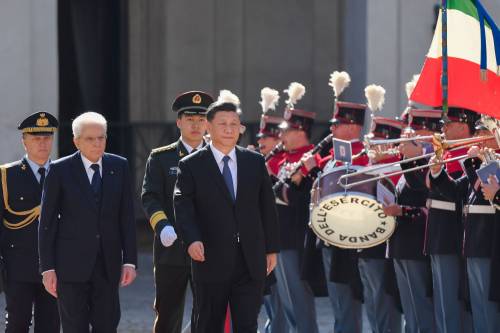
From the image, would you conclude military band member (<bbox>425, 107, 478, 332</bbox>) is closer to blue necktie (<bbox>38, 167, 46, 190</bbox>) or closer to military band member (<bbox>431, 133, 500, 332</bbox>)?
military band member (<bbox>431, 133, 500, 332</bbox>)

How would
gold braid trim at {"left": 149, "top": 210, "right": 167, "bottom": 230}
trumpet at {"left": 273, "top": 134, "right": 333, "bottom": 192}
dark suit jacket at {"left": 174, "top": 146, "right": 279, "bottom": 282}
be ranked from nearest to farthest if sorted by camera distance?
dark suit jacket at {"left": 174, "top": 146, "right": 279, "bottom": 282} → gold braid trim at {"left": 149, "top": 210, "right": 167, "bottom": 230} → trumpet at {"left": 273, "top": 134, "right": 333, "bottom": 192}

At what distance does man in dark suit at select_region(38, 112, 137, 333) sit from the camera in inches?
302

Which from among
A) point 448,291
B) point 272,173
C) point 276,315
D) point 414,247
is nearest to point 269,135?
point 272,173

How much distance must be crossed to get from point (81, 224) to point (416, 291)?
2.43 meters

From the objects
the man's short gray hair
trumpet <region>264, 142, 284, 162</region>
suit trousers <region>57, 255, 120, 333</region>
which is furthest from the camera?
trumpet <region>264, 142, 284, 162</region>

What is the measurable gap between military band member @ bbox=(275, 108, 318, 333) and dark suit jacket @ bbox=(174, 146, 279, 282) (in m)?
1.94

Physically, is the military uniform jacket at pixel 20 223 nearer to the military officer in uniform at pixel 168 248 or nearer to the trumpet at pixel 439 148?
the military officer in uniform at pixel 168 248

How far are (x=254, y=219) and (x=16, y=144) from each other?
19.1 ft

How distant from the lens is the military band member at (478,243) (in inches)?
324

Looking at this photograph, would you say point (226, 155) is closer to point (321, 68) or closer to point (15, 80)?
point (15, 80)

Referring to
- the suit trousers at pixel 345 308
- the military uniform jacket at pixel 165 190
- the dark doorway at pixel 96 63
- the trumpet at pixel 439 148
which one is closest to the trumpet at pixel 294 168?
the suit trousers at pixel 345 308

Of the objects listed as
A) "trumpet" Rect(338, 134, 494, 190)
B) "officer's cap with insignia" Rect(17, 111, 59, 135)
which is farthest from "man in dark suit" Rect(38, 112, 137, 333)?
"trumpet" Rect(338, 134, 494, 190)

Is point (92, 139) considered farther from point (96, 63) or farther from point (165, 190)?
point (96, 63)

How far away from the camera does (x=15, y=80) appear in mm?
12828
